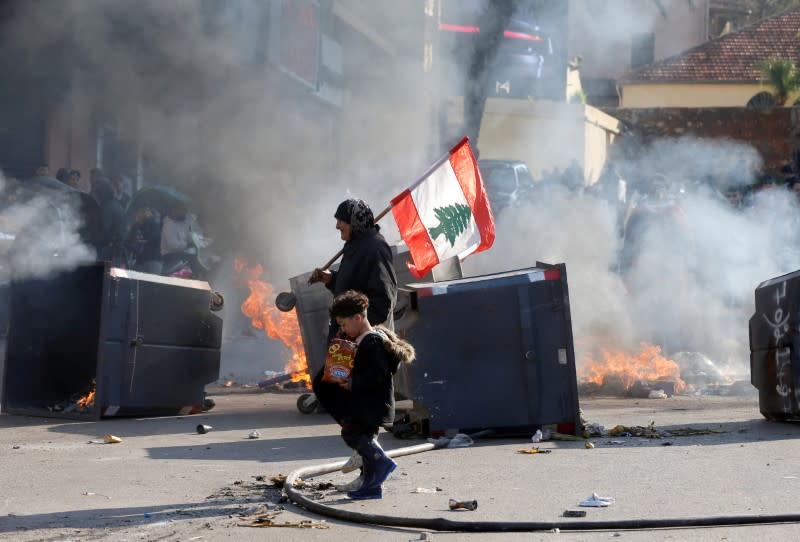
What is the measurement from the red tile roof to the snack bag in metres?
35.0

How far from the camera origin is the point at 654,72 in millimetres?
38844

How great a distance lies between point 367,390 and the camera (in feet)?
16.9

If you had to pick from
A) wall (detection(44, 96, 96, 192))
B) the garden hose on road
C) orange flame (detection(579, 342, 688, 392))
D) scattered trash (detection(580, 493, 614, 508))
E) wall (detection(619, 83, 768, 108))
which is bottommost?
the garden hose on road

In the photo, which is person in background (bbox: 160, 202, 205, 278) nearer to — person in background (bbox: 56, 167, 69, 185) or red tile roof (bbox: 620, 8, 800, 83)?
person in background (bbox: 56, 167, 69, 185)

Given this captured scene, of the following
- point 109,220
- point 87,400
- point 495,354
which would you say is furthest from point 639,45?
point 495,354

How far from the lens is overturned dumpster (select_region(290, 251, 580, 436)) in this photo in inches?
286

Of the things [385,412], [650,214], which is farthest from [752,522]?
[650,214]

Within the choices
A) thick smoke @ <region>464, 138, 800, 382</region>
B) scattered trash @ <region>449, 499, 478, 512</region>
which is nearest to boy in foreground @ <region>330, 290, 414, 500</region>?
scattered trash @ <region>449, 499, 478, 512</region>

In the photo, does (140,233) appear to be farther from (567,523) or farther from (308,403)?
(567,523)

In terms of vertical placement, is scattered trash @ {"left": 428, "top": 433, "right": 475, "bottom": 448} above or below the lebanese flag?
below

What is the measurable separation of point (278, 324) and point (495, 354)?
4793mm

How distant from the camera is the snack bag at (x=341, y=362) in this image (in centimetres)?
515

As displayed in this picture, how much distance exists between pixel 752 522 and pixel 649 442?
255cm

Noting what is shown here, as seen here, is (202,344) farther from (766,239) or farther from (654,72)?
(654,72)
